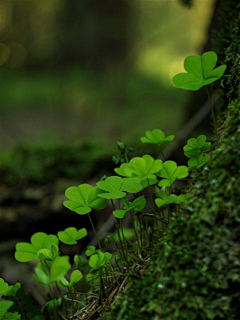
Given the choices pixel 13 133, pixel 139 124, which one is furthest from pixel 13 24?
pixel 139 124

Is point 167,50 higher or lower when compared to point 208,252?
higher

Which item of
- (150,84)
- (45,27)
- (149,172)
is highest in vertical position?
(45,27)

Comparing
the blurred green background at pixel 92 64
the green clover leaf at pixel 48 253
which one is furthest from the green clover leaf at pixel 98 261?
the blurred green background at pixel 92 64

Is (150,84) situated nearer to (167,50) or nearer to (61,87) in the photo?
(167,50)

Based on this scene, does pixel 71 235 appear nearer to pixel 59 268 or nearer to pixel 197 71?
pixel 59 268

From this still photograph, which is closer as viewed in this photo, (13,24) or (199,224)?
(199,224)

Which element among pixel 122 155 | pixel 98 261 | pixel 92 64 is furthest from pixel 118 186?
pixel 92 64

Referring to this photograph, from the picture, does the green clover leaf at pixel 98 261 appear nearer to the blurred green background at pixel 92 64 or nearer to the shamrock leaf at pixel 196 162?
the shamrock leaf at pixel 196 162

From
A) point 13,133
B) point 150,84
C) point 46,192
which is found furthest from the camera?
point 150,84
